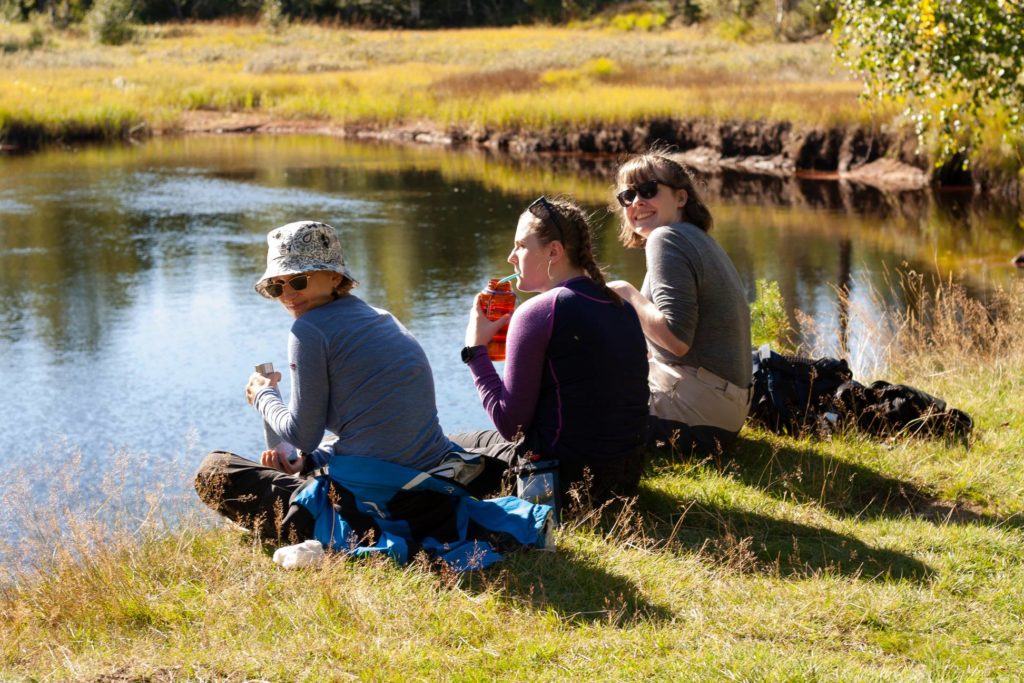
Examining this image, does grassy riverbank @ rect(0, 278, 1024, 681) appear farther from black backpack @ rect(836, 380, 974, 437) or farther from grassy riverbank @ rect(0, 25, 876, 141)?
grassy riverbank @ rect(0, 25, 876, 141)

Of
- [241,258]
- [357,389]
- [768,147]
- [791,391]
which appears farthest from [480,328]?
[768,147]

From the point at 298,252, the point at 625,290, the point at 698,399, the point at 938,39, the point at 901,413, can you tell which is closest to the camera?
the point at 298,252

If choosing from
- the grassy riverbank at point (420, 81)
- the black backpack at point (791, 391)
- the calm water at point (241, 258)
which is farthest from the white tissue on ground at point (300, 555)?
the grassy riverbank at point (420, 81)

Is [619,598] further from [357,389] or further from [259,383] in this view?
[259,383]

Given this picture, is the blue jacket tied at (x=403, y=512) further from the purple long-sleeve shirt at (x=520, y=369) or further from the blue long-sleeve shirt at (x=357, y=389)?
the purple long-sleeve shirt at (x=520, y=369)

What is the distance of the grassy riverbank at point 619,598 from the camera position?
10.4 feet

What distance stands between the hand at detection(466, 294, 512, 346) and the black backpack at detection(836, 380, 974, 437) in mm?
1784

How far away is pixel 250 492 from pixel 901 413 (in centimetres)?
282

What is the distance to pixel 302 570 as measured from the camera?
148 inches

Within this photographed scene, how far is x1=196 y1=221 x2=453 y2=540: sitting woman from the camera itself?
3967mm

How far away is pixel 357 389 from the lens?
159 inches

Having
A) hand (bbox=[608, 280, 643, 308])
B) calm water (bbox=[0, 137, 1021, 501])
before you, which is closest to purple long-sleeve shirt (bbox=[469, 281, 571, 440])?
hand (bbox=[608, 280, 643, 308])

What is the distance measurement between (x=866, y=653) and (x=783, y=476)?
1.59 m

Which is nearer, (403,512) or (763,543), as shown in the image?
(403,512)
